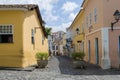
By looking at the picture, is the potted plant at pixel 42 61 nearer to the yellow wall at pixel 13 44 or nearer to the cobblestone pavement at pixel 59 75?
the yellow wall at pixel 13 44

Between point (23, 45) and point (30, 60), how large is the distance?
2.83m

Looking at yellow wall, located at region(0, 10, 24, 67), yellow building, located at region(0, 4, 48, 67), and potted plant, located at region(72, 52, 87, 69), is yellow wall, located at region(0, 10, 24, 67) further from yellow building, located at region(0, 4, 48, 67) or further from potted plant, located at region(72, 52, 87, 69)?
potted plant, located at region(72, 52, 87, 69)

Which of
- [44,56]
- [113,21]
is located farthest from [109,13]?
[44,56]

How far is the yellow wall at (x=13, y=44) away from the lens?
19406 millimetres

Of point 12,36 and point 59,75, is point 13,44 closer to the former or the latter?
point 12,36

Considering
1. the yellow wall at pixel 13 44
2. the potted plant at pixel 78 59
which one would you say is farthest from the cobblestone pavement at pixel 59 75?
the potted plant at pixel 78 59

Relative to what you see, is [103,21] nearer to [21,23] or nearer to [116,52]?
[116,52]

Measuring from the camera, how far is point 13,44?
1953 cm

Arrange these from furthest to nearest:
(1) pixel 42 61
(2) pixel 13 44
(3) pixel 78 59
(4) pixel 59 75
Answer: (3) pixel 78 59, (1) pixel 42 61, (2) pixel 13 44, (4) pixel 59 75

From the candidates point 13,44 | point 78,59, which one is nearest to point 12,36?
point 13,44

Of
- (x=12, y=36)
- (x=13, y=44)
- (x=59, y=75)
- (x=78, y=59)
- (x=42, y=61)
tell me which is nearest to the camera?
(x=59, y=75)

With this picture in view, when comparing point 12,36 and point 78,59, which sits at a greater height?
point 12,36

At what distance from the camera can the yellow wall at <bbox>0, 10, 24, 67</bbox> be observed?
63.7 feet

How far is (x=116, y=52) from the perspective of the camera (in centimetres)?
2017
